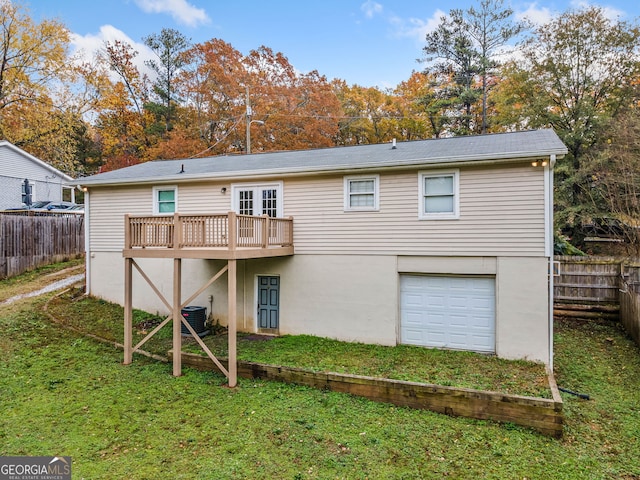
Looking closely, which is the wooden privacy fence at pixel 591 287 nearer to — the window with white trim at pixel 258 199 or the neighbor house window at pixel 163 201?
the window with white trim at pixel 258 199

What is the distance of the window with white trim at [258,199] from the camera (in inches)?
397

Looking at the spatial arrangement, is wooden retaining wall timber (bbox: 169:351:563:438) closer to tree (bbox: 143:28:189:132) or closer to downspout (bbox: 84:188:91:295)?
downspout (bbox: 84:188:91:295)

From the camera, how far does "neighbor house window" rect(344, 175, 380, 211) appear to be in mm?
9188

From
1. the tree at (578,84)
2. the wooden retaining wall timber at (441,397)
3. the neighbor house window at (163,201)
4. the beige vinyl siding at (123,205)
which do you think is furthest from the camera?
the tree at (578,84)

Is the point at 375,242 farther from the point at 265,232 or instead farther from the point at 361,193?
the point at 265,232

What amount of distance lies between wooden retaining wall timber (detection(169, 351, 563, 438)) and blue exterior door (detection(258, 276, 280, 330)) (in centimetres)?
265

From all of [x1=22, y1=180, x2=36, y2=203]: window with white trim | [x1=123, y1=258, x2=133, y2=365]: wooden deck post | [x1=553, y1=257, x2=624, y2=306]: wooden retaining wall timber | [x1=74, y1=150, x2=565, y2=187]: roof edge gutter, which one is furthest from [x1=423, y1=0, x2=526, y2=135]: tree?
[x1=22, y1=180, x2=36, y2=203]: window with white trim

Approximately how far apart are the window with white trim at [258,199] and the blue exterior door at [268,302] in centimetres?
186

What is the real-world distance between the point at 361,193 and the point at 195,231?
4.08m

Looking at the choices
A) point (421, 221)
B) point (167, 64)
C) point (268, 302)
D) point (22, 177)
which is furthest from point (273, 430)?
point (167, 64)

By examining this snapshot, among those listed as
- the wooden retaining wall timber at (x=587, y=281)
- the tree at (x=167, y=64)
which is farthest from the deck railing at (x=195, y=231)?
the tree at (x=167, y=64)

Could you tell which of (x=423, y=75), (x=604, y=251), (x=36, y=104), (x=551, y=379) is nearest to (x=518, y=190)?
(x=551, y=379)

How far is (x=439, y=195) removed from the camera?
8.67 metres

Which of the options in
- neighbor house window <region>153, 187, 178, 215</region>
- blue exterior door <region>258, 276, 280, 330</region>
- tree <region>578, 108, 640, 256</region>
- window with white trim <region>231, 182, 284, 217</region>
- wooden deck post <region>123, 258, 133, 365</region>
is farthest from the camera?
tree <region>578, 108, 640, 256</region>
